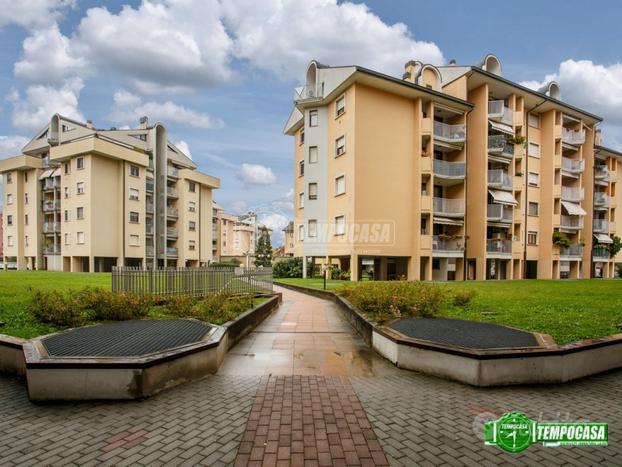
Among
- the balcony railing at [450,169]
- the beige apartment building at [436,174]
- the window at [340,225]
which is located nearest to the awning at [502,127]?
the beige apartment building at [436,174]

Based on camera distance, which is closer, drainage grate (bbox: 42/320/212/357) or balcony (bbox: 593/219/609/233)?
drainage grate (bbox: 42/320/212/357)

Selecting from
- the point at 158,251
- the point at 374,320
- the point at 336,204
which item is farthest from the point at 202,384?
the point at 158,251

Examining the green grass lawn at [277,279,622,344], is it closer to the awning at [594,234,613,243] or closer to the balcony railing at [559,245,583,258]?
the balcony railing at [559,245,583,258]

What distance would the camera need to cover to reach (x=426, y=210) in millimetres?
25609

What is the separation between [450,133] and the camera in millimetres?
27469

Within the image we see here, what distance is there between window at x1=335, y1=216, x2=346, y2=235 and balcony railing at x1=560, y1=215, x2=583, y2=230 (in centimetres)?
2464

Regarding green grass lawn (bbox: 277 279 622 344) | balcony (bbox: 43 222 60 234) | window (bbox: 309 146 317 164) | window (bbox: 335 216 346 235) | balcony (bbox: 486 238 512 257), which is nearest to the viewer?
green grass lawn (bbox: 277 279 622 344)

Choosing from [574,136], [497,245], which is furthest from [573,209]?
[497,245]

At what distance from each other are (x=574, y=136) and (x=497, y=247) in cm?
1742

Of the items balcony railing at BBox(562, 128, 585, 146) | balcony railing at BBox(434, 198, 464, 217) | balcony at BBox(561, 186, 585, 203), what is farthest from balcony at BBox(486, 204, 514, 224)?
balcony railing at BBox(562, 128, 585, 146)

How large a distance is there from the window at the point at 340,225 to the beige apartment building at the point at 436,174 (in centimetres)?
13

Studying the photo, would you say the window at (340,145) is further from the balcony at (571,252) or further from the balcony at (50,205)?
the balcony at (50,205)

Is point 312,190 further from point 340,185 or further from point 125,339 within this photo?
point 125,339

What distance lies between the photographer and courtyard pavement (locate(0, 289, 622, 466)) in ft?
10.7
